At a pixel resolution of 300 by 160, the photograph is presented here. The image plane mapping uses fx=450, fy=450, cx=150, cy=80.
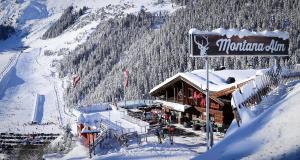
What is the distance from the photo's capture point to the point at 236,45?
3472 cm

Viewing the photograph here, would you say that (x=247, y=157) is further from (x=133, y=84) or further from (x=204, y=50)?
(x=133, y=84)

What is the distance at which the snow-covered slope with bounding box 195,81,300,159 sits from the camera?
12.0m

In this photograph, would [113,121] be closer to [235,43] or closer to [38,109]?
[235,43]

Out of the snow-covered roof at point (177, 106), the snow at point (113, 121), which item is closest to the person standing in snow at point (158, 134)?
the snow at point (113, 121)

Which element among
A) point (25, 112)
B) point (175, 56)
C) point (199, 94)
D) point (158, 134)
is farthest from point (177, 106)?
point (175, 56)

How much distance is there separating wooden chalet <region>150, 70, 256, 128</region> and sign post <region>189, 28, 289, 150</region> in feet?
8.48

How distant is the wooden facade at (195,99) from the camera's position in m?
37.6

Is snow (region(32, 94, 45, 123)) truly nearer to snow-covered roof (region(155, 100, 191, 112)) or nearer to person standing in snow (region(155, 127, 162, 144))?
snow-covered roof (region(155, 100, 191, 112))

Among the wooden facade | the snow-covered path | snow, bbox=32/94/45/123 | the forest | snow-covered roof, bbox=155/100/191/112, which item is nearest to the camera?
the wooden facade

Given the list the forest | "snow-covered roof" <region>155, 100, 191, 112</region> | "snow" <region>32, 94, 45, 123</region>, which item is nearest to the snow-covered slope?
"snow-covered roof" <region>155, 100, 191, 112</region>

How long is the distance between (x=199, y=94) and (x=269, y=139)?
88.9 feet

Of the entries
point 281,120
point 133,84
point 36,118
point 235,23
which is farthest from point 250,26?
point 281,120

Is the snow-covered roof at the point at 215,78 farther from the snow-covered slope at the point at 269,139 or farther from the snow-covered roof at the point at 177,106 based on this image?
the snow-covered slope at the point at 269,139

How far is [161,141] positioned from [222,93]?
6.73 metres
